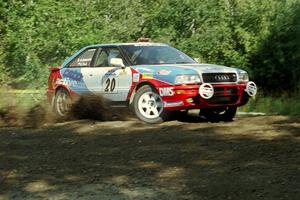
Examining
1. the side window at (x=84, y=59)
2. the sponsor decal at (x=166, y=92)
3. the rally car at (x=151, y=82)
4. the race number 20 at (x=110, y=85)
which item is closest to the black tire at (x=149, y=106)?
the rally car at (x=151, y=82)

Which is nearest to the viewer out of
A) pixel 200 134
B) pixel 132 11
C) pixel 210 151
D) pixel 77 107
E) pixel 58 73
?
pixel 210 151

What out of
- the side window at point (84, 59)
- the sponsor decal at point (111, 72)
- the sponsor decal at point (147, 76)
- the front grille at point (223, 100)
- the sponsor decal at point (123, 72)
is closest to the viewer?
the front grille at point (223, 100)

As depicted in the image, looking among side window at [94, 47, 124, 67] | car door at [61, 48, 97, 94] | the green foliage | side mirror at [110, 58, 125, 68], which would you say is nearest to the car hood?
side mirror at [110, 58, 125, 68]

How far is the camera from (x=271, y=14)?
70.5ft

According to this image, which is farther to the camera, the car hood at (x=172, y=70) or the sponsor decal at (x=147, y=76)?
the sponsor decal at (x=147, y=76)

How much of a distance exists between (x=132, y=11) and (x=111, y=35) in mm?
3583

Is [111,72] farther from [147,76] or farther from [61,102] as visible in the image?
[61,102]

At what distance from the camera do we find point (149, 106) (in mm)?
10844

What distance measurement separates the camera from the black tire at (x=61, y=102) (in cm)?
1229

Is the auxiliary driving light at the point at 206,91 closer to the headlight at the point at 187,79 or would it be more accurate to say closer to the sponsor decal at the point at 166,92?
the headlight at the point at 187,79

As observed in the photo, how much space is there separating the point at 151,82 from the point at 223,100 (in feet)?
4.14

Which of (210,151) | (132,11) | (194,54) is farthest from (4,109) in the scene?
(132,11)

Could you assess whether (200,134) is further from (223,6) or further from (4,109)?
(223,6)

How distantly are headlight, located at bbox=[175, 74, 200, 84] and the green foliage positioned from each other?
9.06 meters
